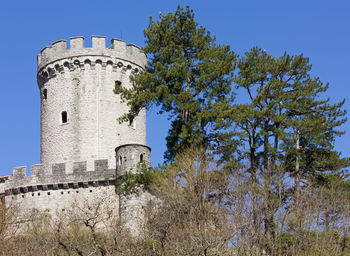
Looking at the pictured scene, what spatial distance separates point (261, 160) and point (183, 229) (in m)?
6.36

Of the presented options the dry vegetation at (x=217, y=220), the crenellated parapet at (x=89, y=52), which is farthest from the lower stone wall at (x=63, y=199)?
the crenellated parapet at (x=89, y=52)

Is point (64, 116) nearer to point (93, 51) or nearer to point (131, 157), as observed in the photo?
point (93, 51)

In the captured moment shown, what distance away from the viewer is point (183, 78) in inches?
1190

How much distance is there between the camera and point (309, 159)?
30688 millimetres

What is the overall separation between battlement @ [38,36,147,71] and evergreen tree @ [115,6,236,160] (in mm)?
5740

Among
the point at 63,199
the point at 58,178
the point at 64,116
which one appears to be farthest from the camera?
the point at 64,116

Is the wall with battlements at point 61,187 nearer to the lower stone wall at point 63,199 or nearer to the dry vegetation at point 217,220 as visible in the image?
the lower stone wall at point 63,199

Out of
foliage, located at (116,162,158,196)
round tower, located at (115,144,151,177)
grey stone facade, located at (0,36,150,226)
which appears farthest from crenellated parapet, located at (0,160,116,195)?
foliage, located at (116,162,158,196)

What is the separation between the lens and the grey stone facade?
32.1m

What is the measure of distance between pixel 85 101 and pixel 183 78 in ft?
25.4

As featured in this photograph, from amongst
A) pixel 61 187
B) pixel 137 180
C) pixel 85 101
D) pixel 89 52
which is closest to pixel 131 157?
pixel 137 180

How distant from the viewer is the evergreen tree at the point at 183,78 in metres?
29.3

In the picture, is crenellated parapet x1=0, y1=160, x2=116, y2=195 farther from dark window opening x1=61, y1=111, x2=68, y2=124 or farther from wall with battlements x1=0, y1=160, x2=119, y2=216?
dark window opening x1=61, y1=111, x2=68, y2=124

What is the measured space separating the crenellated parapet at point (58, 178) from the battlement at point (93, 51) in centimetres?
711
